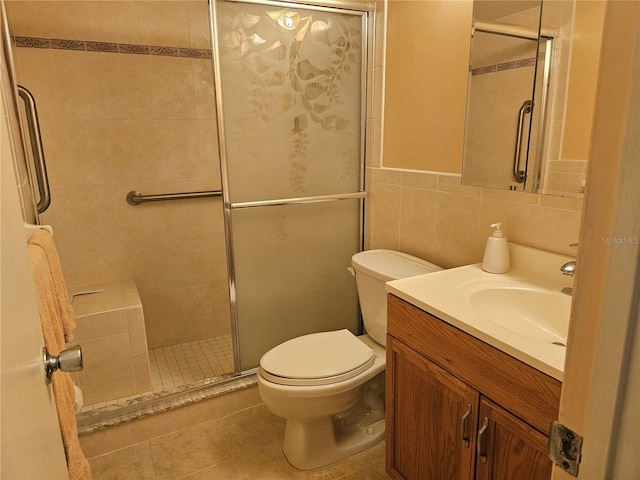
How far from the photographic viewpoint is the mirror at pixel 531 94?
4.21ft

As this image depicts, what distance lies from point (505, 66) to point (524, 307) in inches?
32.4

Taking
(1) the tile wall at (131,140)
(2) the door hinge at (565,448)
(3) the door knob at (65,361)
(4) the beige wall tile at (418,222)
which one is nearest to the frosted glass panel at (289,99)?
(4) the beige wall tile at (418,222)

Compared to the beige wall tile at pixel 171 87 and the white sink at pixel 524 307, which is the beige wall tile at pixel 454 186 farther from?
the beige wall tile at pixel 171 87

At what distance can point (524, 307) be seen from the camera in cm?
141

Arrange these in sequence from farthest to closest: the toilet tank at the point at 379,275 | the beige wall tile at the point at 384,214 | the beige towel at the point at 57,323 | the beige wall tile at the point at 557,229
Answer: the beige wall tile at the point at 384,214 < the toilet tank at the point at 379,275 < the beige wall tile at the point at 557,229 < the beige towel at the point at 57,323

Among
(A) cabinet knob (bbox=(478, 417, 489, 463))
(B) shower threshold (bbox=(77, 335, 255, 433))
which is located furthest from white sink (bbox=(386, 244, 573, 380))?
(B) shower threshold (bbox=(77, 335, 255, 433))

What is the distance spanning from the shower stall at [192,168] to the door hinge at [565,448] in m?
1.65

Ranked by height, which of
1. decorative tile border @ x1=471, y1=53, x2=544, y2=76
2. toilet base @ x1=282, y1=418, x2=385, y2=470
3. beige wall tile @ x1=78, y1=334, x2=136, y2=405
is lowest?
toilet base @ x1=282, y1=418, x2=385, y2=470

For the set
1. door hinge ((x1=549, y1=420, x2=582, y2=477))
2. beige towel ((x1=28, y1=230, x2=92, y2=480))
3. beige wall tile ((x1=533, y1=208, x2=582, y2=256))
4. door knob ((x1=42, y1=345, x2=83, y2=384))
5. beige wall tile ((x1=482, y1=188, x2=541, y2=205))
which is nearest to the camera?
door hinge ((x1=549, y1=420, x2=582, y2=477))

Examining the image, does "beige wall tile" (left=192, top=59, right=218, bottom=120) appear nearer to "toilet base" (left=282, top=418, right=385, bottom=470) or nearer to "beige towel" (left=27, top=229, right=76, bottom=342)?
"beige towel" (left=27, top=229, right=76, bottom=342)

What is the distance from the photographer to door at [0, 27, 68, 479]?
0.53 meters

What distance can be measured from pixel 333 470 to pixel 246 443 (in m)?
0.43

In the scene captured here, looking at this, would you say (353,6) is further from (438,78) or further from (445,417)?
(445,417)

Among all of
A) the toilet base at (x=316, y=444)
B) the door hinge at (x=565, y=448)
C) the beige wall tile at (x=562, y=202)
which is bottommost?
the toilet base at (x=316, y=444)
